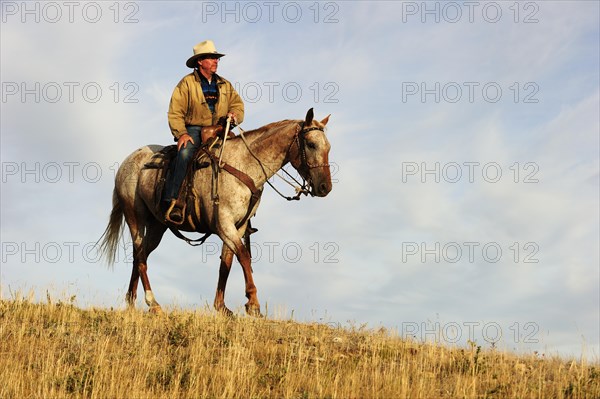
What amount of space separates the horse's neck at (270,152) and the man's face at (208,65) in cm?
198

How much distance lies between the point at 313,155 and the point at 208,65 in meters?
3.30

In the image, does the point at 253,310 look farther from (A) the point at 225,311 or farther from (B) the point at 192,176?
(B) the point at 192,176

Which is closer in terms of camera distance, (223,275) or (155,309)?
(223,275)

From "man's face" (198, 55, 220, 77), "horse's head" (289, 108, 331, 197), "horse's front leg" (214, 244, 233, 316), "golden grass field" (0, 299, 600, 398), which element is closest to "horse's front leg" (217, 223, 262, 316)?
"golden grass field" (0, 299, 600, 398)

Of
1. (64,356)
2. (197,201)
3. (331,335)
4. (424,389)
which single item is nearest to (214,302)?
(197,201)

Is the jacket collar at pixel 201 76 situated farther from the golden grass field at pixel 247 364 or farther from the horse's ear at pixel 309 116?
the golden grass field at pixel 247 364

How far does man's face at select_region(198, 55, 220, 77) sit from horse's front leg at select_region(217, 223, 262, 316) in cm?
337

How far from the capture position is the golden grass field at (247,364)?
9148 mm

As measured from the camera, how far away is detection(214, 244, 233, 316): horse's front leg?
45.2 feet

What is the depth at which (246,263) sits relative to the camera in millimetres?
13008

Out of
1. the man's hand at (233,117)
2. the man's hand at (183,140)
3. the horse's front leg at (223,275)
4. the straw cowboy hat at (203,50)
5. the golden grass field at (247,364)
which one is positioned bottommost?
the golden grass field at (247,364)

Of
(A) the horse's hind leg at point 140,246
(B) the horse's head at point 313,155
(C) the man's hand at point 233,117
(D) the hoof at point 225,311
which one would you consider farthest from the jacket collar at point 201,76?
(D) the hoof at point 225,311

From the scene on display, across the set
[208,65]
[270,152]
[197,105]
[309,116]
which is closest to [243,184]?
[270,152]

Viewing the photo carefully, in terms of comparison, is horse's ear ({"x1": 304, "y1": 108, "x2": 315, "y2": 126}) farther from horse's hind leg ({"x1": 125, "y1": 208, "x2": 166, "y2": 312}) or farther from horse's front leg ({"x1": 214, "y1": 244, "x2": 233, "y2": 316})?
horse's hind leg ({"x1": 125, "y1": 208, "x2": 166, "y2": 312})
